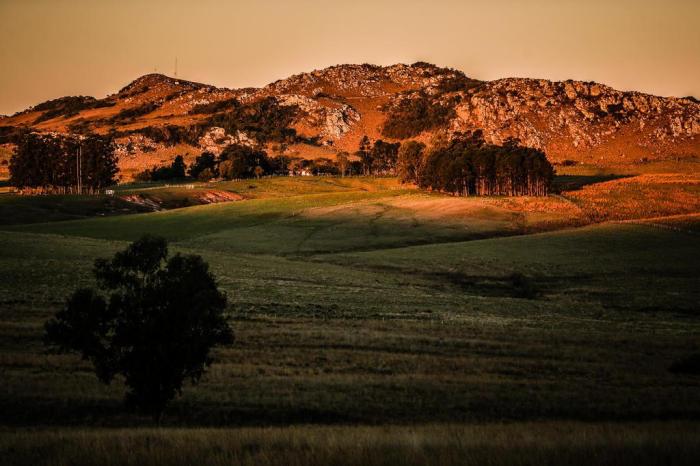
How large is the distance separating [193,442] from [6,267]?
4866 centimetres

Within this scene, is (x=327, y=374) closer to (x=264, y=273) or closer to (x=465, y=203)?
(x=264, y=273)

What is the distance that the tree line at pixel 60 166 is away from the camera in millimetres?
156875

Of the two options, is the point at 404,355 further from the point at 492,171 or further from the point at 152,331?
the point at 492,171

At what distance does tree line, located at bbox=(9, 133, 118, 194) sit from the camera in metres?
157

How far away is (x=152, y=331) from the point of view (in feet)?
63.9

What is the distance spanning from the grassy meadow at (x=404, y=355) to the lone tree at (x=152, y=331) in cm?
150

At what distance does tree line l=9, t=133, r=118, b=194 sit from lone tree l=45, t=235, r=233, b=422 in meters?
154

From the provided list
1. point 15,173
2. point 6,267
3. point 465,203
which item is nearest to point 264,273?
point 6,267

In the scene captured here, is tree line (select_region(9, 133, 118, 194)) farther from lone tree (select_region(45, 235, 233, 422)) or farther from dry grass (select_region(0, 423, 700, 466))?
dry grass (select_region(0, 423, 700, 466))

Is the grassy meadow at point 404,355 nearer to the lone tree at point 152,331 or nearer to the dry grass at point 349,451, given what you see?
the dry grass at point 349,451

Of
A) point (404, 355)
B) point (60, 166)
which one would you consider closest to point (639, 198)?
point (404, 355)

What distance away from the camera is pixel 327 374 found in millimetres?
27312

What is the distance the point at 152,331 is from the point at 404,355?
14.9 m

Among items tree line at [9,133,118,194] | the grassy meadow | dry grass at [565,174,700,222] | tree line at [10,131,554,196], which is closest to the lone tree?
the grassy meadow
